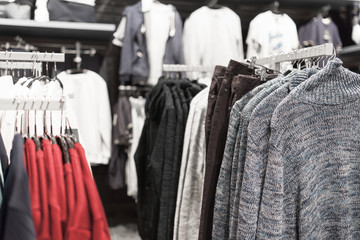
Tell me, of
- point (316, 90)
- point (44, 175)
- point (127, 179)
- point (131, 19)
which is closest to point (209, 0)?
point (131, 19)

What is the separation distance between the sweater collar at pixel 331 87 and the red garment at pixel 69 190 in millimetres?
592

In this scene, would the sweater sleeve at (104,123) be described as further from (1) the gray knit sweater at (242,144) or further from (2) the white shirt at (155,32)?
(1) the gray knit sweater at (242,144)

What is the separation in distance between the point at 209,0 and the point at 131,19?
2.33 ft

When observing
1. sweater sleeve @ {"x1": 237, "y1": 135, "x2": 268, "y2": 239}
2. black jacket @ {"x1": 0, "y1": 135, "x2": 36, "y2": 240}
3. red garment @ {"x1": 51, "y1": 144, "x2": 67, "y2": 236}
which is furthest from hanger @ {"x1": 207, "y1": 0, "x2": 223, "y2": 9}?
black jacket @ {"x1": 0, "y1": 135, "x2": 36, "y2": 240}

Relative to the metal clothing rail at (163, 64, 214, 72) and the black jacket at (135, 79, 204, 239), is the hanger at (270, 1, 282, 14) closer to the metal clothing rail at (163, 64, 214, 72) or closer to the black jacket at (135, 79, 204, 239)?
the metal clothing rail at (163, 64, 214, 72)

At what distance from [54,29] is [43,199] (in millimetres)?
1923

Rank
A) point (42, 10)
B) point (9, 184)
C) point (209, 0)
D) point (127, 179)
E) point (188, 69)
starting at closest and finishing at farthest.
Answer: point (9, 184) < point (188, 69) < point (42, 10) < point (127, 179) < point (209, 0)

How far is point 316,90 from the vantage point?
39.5 inches

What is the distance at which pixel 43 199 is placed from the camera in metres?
0.84

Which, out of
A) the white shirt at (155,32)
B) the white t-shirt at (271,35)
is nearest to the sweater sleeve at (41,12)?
the white shirt at (155,32)

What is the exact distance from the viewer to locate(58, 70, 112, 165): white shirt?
259cm

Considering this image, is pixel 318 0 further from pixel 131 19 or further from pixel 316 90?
pixel 316 90

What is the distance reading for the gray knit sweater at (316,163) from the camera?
37.5 inches

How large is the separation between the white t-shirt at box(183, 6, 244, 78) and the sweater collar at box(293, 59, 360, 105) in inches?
68.3
